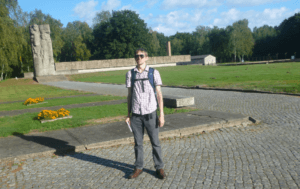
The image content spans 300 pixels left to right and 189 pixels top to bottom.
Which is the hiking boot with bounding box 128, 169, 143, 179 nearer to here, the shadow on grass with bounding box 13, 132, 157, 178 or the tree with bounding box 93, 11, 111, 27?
the shadow on grass with bounding box 13, 132, 157, 178

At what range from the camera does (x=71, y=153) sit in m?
5.80

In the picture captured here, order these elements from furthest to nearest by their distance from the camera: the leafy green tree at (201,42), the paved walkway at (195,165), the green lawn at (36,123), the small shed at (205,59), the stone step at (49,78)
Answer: the leafy green tree at (201,42), the small shed at (205,59), the stone step at (49,78), the green lawn at (36,123), the paved walkway at (195,165)

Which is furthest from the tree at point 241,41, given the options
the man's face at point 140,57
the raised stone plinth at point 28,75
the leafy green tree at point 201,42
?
the man's face at point 140,57

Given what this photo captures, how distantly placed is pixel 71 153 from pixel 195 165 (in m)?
2.72

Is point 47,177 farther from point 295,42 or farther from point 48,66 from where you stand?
point 295,42

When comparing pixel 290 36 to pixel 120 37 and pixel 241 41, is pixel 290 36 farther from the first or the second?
pixel 120 37

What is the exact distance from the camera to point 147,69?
4.24 metres

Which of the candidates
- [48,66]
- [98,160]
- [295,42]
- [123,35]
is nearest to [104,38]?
[123,35]

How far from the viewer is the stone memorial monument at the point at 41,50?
42.8m

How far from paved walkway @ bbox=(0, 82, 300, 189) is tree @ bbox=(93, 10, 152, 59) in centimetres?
6424

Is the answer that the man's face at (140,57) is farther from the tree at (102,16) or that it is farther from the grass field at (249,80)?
the tree at (102,16)

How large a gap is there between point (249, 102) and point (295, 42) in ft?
230

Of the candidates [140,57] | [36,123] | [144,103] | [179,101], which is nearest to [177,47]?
[179,101]

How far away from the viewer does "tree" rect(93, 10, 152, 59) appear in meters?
69.4
